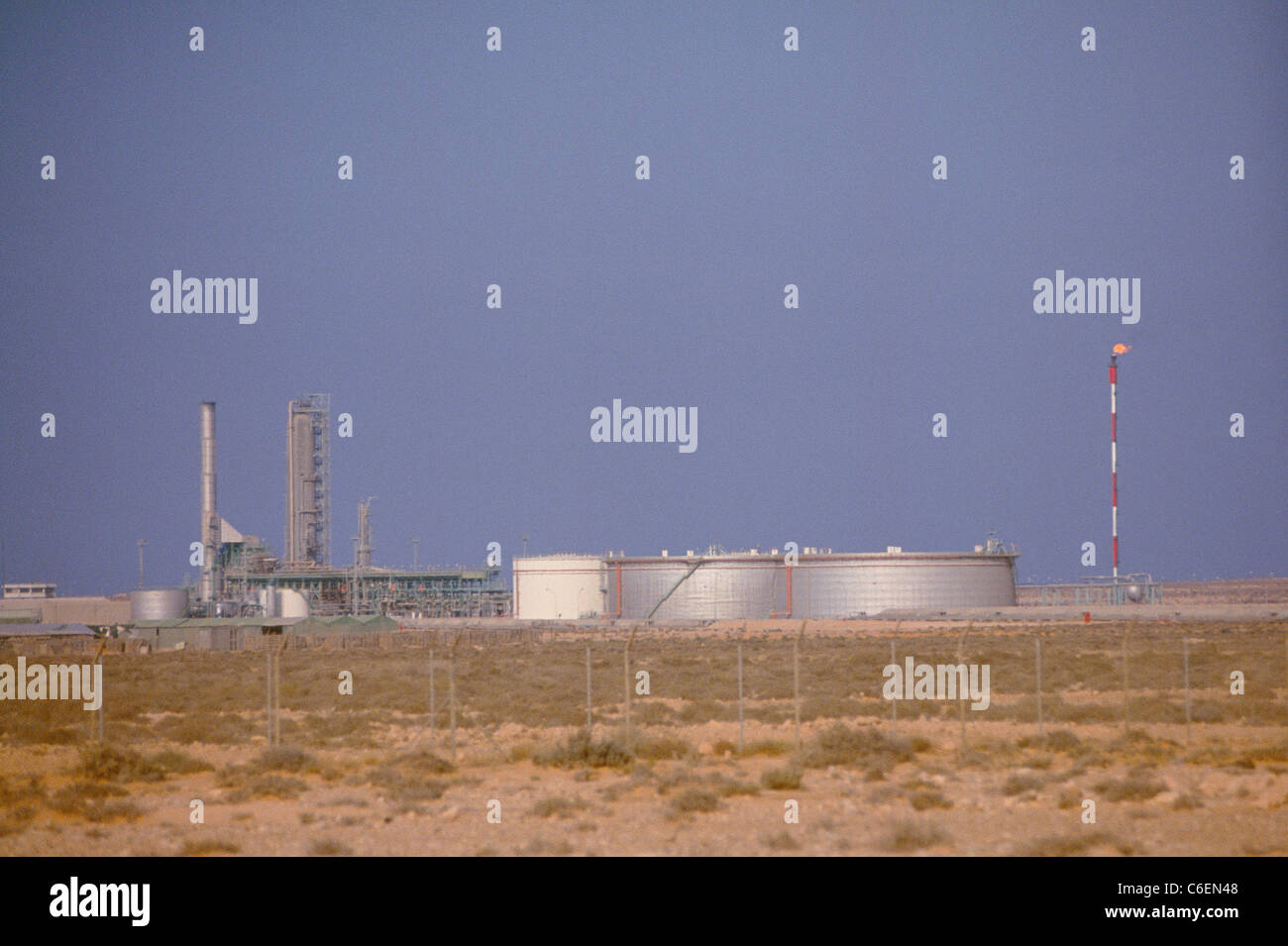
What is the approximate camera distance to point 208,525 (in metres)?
96.9

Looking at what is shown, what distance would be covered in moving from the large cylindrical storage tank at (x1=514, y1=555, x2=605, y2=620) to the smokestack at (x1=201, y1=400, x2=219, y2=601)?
25.7m

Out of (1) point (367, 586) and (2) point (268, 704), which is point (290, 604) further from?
(2) point (268, 704)

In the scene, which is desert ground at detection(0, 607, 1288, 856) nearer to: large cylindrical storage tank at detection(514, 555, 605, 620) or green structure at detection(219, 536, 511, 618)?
green structure at detection(219, 536, 511, 618)

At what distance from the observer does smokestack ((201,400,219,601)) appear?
317 ft

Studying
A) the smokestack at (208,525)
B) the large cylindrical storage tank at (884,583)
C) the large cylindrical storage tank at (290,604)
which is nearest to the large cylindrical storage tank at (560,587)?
the large cylindrical storage tank at (884,583)

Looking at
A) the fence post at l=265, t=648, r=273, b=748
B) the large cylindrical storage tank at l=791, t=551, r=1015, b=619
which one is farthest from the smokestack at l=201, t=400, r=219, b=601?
the fence post at l=265, t=648, r=273, b=748

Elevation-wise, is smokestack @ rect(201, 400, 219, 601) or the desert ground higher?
smokestack @ rect(201, 400, 219, 601)

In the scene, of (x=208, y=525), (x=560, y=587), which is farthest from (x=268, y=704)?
(x=560, y=587)
